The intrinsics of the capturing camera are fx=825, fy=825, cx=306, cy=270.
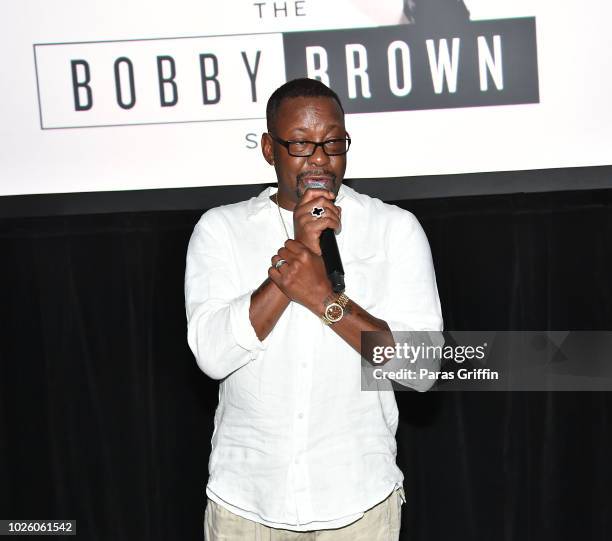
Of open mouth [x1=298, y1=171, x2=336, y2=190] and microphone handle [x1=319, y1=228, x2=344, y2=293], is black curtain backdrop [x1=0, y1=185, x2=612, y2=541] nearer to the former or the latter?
open mouth [x1=298, y1=171, x2=336, y2=190]

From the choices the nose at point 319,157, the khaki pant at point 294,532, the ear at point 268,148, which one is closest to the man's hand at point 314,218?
the nose at point 319,157

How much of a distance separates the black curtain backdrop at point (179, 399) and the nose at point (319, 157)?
3.26ft

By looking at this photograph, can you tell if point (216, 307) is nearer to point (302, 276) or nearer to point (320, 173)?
point (302, 276)

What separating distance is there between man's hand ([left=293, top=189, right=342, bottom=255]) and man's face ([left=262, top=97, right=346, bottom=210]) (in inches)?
3.7

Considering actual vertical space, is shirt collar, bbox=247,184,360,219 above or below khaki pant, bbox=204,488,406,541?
above

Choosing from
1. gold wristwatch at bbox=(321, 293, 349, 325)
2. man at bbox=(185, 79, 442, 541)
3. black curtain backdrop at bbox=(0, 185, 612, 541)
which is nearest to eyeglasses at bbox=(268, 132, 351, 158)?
man at bbox=(185, 79, 442, 541)

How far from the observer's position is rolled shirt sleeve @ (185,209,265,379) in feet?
4.47

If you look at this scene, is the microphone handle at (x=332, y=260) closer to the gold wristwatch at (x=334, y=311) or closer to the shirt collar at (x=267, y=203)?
the gold wristwatch at (x=334, y=311)

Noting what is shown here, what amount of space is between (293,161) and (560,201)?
3.85ft

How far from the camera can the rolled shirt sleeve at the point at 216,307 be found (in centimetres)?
136

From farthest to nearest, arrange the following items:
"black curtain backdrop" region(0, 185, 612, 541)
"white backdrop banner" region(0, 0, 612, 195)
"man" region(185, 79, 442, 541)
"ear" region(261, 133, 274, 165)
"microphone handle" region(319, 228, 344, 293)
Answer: "black curtain backdrop" region(0, 185, 612, 541) → "white backdrop banner" region(0, 0, 612, 195) → "ear" region(261, 133, 274, 165) → "man" region(185, 79, 442, 541) → "microphone handle" region(319, 228, 344, 293)

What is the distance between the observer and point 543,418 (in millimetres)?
2490

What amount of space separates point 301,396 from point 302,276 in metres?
0.22

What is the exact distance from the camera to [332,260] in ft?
4.23
